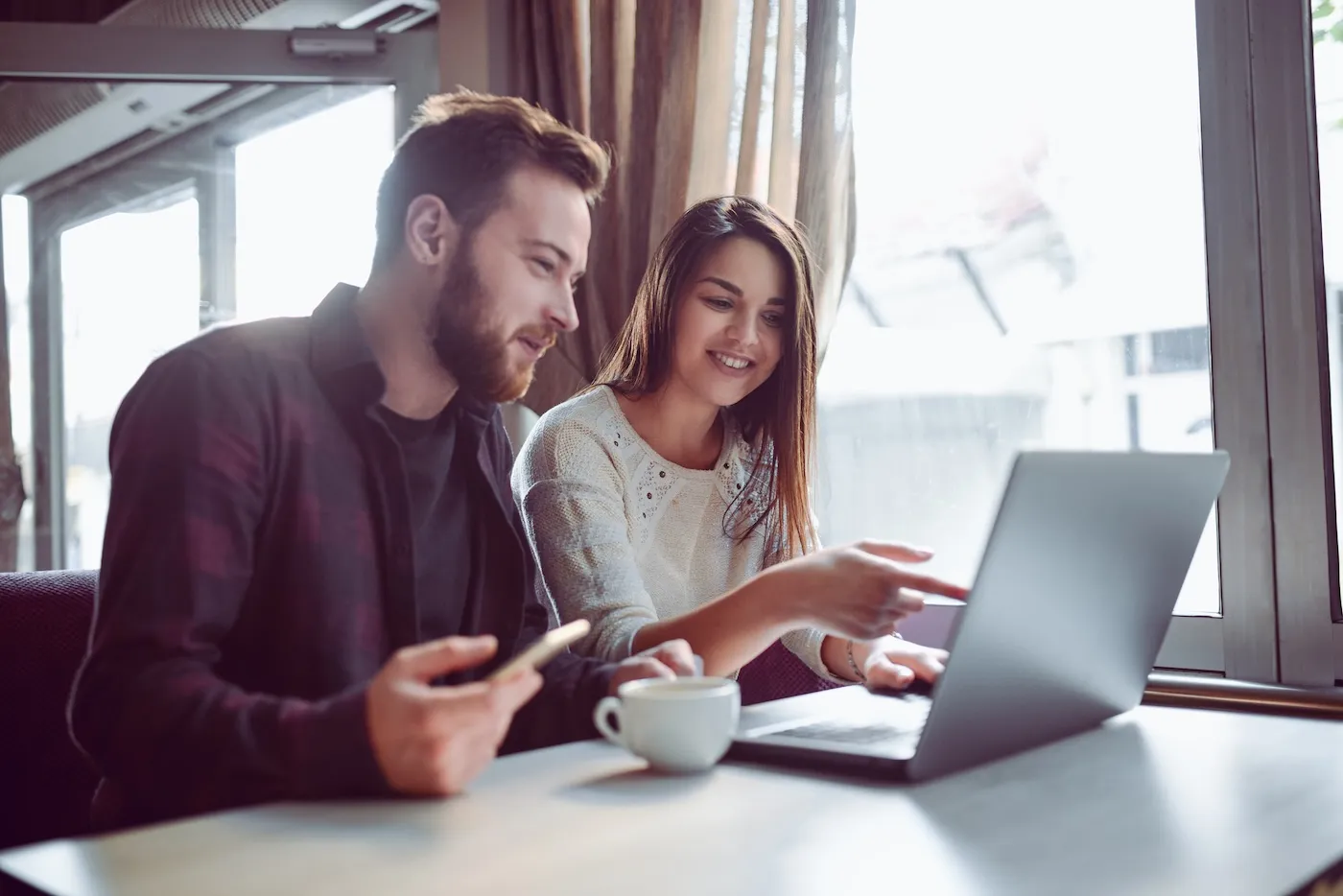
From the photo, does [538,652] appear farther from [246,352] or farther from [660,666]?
[246,352]

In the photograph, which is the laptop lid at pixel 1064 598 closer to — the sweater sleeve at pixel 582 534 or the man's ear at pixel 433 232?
the sweater sleeve at pixel 582 534

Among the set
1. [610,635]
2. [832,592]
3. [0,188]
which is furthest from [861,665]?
[0,188]

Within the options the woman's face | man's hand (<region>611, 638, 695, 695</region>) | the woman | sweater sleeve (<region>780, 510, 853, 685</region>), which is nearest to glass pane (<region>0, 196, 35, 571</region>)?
the woman

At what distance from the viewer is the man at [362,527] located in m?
0.79

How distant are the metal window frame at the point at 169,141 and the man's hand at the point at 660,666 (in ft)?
5.71

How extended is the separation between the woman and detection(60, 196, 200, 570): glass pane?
130 cm

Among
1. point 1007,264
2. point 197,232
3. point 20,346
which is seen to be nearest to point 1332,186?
point 1007,264

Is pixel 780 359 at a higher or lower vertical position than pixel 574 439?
higher

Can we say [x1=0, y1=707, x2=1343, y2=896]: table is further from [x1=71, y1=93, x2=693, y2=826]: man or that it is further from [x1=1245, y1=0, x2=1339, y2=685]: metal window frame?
[x1=1245, y1=0, x2=1339, y2=685]: metal window frame

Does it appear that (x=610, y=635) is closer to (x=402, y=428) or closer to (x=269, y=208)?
(x=402, y=428)

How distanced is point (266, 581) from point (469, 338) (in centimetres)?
31

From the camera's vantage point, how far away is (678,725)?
2.77ft

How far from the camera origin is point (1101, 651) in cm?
99

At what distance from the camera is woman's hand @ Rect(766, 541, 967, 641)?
1011mm
